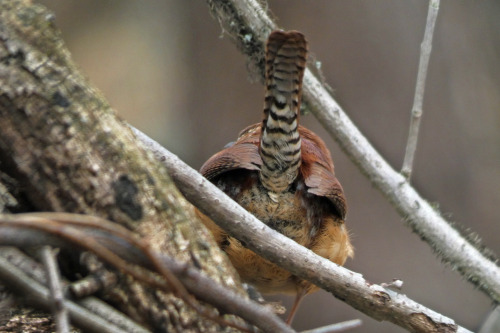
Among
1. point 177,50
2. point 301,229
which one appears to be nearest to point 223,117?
point 177,50

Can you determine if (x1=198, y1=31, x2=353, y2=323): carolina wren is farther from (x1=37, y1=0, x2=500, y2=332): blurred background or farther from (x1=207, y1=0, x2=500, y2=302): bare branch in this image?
(x1=37, y1=0, x2=500, y2=332): blurred background

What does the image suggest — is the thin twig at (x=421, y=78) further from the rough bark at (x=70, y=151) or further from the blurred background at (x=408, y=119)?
the blurred background at (x=408, y=119)

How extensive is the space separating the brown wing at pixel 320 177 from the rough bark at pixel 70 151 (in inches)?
60.8

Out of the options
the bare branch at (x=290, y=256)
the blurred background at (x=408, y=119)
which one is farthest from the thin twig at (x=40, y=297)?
the blurred background at (x=408, y=119)

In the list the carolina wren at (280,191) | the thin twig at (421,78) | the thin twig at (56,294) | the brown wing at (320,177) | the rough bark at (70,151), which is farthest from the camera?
the thin twig at (421,78)

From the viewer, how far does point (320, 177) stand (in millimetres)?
2842

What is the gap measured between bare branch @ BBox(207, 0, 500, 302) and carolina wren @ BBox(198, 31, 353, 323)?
19 centimetres

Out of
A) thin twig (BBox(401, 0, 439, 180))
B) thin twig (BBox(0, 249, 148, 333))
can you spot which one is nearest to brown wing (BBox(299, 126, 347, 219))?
thin twig (BBox(401, 0, 439, 180))

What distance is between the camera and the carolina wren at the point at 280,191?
2.65 meters

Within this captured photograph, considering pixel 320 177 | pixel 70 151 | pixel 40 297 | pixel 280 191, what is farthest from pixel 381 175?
pixel 40 297

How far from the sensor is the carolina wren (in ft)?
8.70

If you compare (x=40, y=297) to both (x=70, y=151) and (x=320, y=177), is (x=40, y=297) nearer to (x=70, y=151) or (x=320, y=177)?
(x=70, y=151)

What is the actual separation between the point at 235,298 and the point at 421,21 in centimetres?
626

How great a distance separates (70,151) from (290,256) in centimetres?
81
